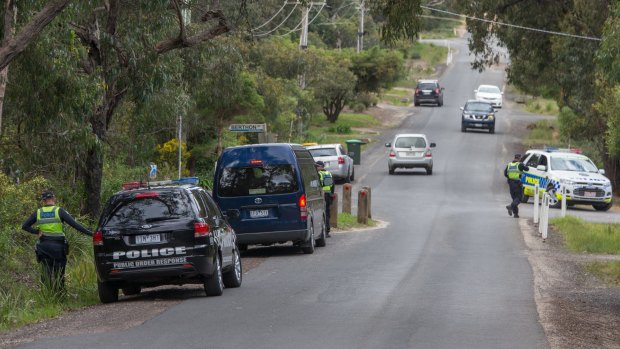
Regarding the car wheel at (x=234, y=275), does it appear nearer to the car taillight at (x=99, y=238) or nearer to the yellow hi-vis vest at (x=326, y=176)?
the car taillight at (x=99, y=238)

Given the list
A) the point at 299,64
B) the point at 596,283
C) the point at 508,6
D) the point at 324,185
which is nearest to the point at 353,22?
the point at 299,64

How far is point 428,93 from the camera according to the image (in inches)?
3179

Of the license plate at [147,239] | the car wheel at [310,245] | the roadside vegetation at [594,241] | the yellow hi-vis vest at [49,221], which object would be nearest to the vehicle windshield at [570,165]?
the roadside vegetation at [594,241]

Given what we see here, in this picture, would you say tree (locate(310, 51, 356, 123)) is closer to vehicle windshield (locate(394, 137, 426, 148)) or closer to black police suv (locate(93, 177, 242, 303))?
vehicle windshield (locate(394, 137, 426, 148))

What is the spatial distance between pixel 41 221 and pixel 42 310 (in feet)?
4.45

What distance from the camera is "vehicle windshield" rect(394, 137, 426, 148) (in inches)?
1876

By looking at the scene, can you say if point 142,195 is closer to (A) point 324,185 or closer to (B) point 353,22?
(A) point 324,185

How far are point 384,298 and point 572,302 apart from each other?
2620mm

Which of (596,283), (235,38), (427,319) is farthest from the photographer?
(235,38)

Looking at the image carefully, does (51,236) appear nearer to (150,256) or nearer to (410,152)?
(150,256)

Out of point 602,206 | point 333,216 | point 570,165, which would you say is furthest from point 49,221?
point 602,206

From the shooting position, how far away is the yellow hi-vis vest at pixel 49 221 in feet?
49.8

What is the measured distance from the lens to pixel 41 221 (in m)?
15.2

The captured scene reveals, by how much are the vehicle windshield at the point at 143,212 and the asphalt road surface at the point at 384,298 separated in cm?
124
